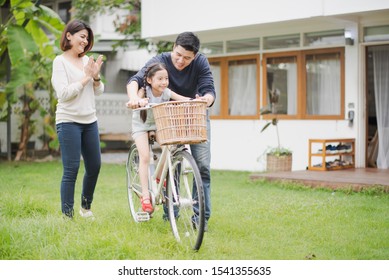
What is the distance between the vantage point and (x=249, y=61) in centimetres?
1350

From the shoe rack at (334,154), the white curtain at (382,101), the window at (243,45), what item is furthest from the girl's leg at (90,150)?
the window at (243,45)

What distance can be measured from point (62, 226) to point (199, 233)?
52.9 inches

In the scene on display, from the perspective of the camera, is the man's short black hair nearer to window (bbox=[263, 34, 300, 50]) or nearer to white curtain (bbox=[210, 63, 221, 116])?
window (bbox=[263, 34, 300, 50])

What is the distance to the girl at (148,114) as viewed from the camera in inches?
214

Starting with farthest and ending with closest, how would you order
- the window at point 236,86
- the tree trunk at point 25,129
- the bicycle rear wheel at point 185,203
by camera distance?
the tree trunk at point 25,129 → the window at point 236,86 → the bicycle rear wheel at point 185,203

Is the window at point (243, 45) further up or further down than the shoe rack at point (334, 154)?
further up

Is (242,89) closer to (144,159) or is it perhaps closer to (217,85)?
(217,85)

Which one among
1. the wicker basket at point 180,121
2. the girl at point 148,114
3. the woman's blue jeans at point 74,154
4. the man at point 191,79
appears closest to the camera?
the wicker basket at point 180,121

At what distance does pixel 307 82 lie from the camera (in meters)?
12.6

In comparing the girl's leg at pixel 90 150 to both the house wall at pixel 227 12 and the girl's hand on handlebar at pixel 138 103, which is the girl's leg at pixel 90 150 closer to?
the girl's hand on handlebar at pixel 138 103

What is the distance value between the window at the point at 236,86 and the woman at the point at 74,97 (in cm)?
773

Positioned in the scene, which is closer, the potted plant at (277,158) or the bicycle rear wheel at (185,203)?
the bicycle rear wheel at (185,203)

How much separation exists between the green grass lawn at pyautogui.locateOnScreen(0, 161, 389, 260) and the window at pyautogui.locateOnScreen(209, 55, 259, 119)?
A: 4593mm

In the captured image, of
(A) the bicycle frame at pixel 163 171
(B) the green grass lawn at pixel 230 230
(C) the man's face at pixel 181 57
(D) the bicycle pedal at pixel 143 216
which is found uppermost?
(C) the man's face at pixel 181 57
